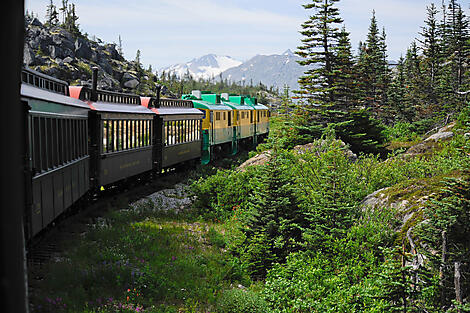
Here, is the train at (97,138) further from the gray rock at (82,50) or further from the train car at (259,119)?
the gray rock at (82,50)

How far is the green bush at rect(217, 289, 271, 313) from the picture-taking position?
8.87 m

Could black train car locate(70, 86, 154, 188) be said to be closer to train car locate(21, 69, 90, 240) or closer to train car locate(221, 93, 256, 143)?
train car locate(21, 69, 90, 240)

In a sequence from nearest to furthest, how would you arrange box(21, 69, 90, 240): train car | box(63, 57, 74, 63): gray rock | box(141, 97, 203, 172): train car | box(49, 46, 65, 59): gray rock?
box(21, 69, 90, 240): train car → box(141, 97, 203, 172): train car → box(63, 57, 74, 63): gray rock → box(49, 46, 65, 59): gray rock

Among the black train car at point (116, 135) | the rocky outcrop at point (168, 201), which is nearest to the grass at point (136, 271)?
the black train car at point (116, 135)

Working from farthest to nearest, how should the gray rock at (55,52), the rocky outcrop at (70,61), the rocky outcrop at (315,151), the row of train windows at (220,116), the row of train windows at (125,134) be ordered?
the gray rock at (55,52) < the rocky outcrop at (70,61) < the row of train windows at (220,116) < the rocky outcrop at (315,151) < the row of train windows at (125,134)

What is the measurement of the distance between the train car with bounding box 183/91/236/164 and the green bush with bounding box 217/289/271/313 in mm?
19055

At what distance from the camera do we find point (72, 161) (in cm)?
1104

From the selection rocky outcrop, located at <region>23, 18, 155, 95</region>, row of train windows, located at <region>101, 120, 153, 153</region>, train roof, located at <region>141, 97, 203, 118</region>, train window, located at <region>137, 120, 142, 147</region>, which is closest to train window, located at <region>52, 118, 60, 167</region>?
row of train windows, located at <region>101, 120, 153, 153</region>

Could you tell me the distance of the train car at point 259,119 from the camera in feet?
143

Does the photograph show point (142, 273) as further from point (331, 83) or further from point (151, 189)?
point (331, 83)

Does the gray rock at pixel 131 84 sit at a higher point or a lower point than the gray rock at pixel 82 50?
lower

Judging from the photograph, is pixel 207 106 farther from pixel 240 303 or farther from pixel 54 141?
pixel 240 303

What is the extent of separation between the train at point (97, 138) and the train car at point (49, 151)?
0.05ft

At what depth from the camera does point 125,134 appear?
16875 millimetres
